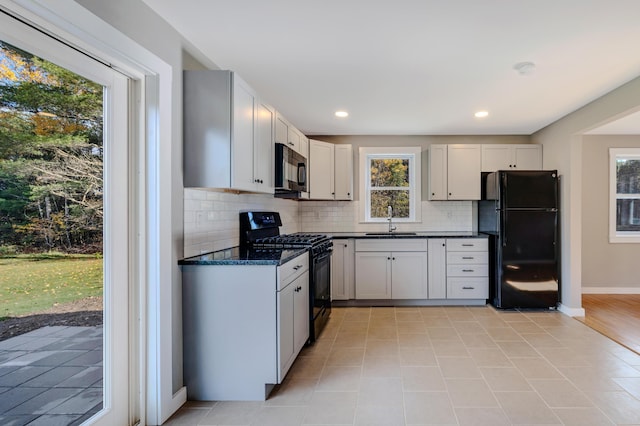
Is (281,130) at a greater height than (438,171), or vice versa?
(281,130)

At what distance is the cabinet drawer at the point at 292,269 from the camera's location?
7.24 ft

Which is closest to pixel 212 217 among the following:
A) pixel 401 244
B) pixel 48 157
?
pixel 48 157

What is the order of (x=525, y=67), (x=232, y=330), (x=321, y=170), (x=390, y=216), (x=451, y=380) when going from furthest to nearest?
1. (x=390, y=216)
2. (x=321, y=170)
3. (x=525, y=67)
4. (x=451, y=380)
5. (x=232, y=330)

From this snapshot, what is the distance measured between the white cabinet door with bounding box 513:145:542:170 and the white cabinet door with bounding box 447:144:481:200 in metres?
0.49

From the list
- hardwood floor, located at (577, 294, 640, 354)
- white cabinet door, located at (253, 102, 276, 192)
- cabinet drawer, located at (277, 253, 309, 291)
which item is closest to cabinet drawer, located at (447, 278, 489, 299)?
hardwood floor, located at (577, 294, 640, 354)

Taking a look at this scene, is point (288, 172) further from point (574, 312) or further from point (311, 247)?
point (574, 312)

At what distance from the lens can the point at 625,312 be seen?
13.2 feet

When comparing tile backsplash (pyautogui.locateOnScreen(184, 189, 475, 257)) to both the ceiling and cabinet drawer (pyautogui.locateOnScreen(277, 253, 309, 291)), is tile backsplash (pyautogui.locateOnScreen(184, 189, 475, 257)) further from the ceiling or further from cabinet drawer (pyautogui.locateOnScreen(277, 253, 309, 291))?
the ceiling

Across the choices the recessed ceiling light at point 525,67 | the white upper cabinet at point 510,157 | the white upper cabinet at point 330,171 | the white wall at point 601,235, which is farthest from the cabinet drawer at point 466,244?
the recessed ceiling light at point 525,67

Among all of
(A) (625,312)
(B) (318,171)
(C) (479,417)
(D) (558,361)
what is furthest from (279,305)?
(A) (625,312)

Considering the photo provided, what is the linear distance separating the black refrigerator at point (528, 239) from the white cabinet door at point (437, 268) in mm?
614

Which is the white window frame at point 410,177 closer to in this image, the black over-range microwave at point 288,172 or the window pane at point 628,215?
the black over-range microwave at point 288,172

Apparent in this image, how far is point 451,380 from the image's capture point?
2.44 m

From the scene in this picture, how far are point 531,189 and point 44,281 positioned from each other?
4.47 m
